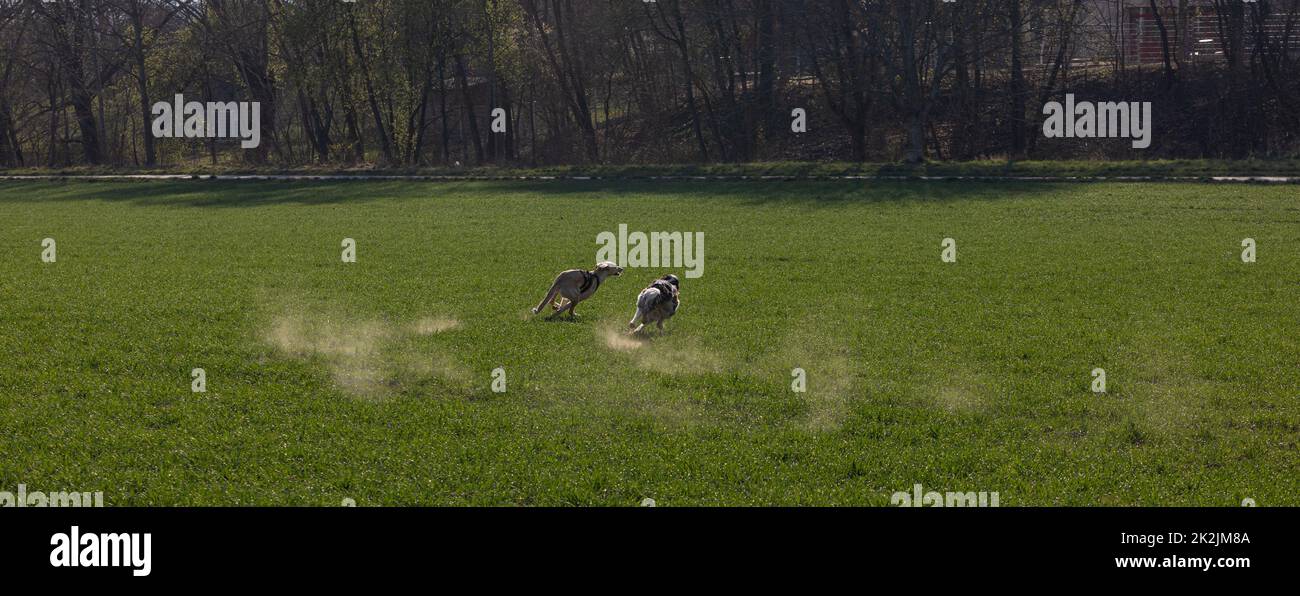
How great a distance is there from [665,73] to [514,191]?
20.4 meters

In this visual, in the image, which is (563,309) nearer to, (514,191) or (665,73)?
(514,191)

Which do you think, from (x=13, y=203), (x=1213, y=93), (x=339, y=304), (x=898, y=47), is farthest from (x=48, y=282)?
(x=1213, y=93)

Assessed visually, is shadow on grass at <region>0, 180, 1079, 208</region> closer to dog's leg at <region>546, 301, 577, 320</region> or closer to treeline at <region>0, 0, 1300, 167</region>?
treeline at <region>0, 0, 1300, 167</region>

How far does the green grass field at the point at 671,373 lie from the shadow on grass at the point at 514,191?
38.0 feet

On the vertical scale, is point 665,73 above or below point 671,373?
above

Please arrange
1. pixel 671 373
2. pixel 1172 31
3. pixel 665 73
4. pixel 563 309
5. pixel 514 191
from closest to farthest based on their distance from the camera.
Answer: pixel 671 373 < pixel 563 309 < pixel 514 191 < pixel 1172 31 < pixel 665 73

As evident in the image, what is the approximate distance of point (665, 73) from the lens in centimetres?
6178

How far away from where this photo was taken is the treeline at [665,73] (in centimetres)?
5216

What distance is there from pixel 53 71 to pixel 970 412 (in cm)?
7223

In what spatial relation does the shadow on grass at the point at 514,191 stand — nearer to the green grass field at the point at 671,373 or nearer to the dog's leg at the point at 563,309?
the green grass field at the point at 671,373

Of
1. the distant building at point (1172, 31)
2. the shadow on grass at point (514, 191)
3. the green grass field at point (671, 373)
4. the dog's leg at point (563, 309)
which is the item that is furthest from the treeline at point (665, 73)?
the dog's leg at point (563, 309)

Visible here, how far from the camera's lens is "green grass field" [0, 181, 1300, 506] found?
8.96 meters

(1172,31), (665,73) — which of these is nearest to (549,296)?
(665,73)

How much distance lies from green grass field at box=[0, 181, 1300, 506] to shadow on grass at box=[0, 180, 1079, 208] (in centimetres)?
1159
